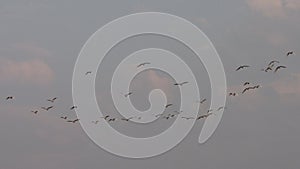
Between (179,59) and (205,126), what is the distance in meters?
8.94

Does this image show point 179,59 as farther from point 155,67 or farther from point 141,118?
point 141,118

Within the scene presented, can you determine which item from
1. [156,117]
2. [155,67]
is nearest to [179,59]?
[155,67]

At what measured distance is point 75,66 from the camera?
68375 millimetres

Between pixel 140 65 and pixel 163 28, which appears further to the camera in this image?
pixel 163 28

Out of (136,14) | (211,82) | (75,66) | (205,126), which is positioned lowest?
(205,126)

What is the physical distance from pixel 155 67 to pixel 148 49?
2.51m

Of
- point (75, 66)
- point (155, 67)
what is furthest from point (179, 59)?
point (75, 66)

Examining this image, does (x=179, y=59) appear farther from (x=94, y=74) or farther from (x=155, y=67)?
(x=94, y=74)

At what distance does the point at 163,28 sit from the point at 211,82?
9.27 metres

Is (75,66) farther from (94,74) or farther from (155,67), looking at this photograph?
(155,67)

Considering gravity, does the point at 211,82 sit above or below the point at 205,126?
above

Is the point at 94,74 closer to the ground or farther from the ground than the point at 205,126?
farther from the ground

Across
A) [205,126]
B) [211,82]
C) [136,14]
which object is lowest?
[205,126]

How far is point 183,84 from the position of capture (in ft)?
232
